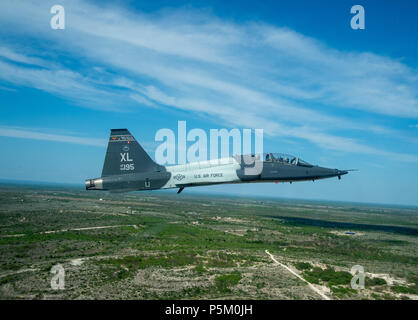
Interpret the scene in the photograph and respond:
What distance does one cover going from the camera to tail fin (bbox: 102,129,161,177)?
1268 cm

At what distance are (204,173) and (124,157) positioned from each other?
4189 mm

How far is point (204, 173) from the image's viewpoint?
13398mm

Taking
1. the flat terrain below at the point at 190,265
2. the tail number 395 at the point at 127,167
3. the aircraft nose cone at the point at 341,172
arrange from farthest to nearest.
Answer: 1. the flat terrain below at the point at 190,265
2. the aircraft nose cone at the point at 341,172
3. the tail number 395 at the point at 127,167

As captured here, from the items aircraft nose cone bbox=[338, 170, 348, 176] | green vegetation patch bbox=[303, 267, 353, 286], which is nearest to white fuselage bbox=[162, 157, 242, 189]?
aircraft nose cone bbox=[338, 170, 348, 176]

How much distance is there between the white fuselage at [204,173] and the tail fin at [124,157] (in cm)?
116

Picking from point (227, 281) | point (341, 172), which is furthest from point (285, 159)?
point (227, 281)

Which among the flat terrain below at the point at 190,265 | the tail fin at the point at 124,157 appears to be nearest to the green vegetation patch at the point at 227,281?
the flat terrain below at the point at 190,265

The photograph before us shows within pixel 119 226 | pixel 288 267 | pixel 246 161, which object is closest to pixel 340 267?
pixel 288 267

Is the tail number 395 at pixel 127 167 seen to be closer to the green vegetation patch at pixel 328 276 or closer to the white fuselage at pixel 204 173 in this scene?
the white fuselage at pixel 204 173

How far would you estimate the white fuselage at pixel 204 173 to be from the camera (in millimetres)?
13047

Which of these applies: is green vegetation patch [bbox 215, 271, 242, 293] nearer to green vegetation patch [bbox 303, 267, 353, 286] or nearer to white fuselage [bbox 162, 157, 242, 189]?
green vegetation patch [bbox 303, 267, 353, 286]

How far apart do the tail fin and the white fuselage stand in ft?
3.81
